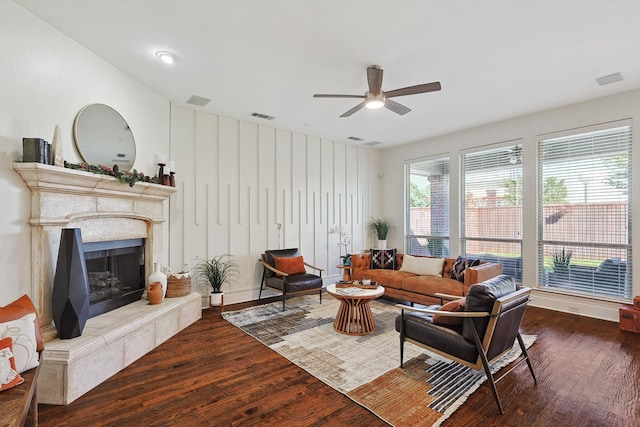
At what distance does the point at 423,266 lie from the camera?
5230 millimetres

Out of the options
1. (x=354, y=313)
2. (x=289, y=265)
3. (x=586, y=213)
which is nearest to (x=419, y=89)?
(x=354, y=313)

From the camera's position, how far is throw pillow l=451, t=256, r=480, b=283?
4.68 m

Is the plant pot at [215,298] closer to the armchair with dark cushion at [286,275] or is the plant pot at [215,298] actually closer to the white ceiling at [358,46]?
the armchair with dark cushion at [286,275]

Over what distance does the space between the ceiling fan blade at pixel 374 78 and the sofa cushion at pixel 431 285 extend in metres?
2.94

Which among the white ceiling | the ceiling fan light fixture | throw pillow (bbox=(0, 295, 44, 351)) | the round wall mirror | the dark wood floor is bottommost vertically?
the dark wood floor

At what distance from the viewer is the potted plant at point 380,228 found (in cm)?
730

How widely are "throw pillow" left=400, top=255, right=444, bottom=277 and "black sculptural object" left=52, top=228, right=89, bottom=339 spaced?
4.57 m

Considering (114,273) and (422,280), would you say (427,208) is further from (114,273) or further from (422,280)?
(114,273)

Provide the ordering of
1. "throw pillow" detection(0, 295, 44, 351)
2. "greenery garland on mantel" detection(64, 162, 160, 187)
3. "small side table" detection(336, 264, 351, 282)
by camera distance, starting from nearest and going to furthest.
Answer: "throw pillow" detection(0, 295, 44, 351)
"greenery garland on mantel" detection(64, 162, 160, 187)
"small side table" detection(336, 264, 351, 282)

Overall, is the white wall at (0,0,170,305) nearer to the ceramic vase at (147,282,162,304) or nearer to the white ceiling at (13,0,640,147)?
the white ceiling at (13,0,640,147)

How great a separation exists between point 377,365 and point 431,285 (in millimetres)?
2078

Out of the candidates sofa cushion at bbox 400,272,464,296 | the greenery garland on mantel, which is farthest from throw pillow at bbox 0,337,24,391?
sofa cushion at bbox 400,272,464,296

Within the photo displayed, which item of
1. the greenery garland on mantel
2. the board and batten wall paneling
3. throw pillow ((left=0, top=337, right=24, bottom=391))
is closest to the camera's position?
throw pillow ((left=0, top=337, right=24, bottom=391))

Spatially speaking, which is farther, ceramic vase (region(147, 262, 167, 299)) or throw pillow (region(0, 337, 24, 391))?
ceramic vase (region(147, 262, 167, 299))
